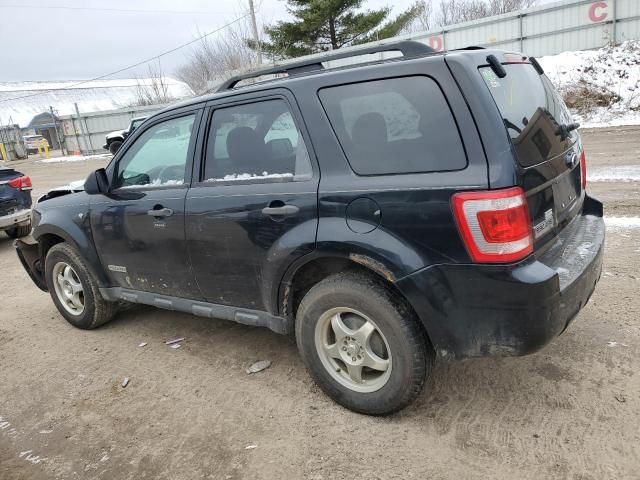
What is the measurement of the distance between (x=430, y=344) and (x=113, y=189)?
270 centimetres

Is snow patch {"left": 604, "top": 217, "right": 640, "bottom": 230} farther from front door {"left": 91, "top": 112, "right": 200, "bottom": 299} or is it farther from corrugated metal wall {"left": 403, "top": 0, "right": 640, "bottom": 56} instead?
corrugated metal wall {"left": 403, "top": 0, "right": 640, "bottom": 56}

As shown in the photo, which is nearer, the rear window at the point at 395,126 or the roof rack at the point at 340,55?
the rear window at the point at 395,126

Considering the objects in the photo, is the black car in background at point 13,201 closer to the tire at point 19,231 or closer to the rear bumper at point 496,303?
the tire at point 19,231

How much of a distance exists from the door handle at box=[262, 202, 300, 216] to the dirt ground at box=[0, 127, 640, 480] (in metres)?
1.16

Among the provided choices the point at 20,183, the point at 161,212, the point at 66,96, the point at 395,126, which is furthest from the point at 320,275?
the point at 66,96

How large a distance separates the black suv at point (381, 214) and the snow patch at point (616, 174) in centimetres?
525

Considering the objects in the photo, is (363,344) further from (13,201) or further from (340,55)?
(13,201)

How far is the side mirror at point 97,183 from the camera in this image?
12.9 ft

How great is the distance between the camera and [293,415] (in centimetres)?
300

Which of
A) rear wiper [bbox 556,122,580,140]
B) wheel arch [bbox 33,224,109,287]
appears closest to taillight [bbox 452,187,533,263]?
rear wiper [bbox 556,122,580,140]

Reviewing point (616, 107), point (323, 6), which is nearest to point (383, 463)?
point (616, 107)

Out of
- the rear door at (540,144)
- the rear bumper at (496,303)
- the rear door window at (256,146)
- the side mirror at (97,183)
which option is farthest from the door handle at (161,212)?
the rear door at (540,144)

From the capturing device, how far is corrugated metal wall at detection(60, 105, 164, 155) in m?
32.8

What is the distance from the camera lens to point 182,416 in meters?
3.12
